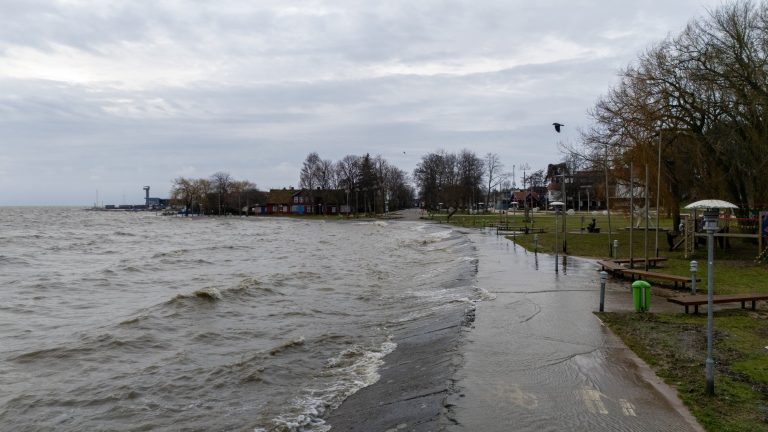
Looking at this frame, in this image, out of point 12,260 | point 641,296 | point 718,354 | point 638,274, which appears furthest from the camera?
point 12,260

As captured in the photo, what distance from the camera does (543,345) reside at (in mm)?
9570

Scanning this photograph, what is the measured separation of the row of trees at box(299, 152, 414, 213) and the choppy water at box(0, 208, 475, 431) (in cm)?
8989

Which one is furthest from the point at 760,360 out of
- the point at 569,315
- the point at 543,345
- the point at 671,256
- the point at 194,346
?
the point at 671,256

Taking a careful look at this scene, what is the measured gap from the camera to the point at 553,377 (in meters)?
7.76

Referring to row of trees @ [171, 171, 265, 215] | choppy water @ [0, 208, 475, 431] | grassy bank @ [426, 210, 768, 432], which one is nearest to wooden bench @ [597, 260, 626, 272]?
grassy bank @ [426, 210, 768, 432]

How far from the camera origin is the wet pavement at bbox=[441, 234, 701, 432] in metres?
6.22

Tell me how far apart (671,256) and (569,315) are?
1432 centimetres

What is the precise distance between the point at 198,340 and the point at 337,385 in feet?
15.5

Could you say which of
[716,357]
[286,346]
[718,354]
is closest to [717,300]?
[718,354]

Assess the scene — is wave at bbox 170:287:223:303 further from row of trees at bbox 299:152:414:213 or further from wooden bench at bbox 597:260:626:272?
row of trees at bbox 299:152:414:213

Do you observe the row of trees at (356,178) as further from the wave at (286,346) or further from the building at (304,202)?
the wave at (286,346)

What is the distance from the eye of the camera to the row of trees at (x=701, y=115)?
21.2m

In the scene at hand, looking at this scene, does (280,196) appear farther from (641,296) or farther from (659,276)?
(641,296)

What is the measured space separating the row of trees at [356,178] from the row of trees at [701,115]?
285 ft
